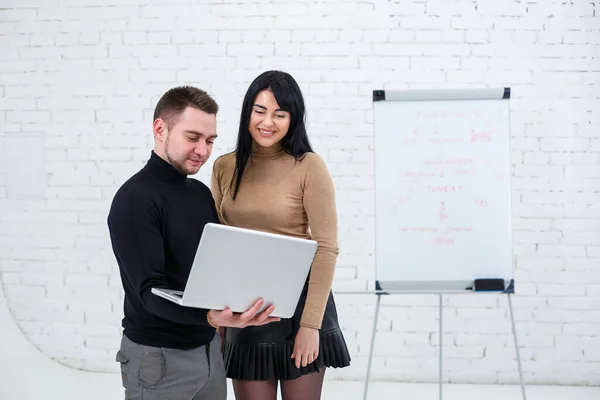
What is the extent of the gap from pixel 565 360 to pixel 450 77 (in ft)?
5.29

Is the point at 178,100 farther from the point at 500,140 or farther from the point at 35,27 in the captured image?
the point at 35,27

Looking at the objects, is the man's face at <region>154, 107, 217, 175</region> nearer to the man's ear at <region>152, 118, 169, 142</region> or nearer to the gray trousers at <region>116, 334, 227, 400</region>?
the man's ear at <region>152, 118, 169, 142</region>

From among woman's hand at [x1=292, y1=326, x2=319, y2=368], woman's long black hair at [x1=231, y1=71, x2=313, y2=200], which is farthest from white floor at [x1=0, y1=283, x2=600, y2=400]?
woman's long black hair at [x1=231, y1=71, x2=313, y2=200]

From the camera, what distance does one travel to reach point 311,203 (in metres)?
1.66

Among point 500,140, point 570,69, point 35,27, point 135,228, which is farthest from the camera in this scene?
point 35,27

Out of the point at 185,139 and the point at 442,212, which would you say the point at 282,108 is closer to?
the point at 185,139

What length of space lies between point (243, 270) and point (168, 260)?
0.23 metres

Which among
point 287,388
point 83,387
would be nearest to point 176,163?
point 287,388

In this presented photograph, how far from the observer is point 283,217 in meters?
1.67

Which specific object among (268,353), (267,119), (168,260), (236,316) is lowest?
(268,353)

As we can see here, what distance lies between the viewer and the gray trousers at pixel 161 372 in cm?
140

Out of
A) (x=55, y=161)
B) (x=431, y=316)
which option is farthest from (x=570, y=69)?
(x=55, y=161)

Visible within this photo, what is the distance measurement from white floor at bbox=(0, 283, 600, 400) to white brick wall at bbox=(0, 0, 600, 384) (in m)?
0.08

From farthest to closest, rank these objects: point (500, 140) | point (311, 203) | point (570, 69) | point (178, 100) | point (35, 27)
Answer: point (35, 27), point (570, 69), point (500, 140), point (311, 203), point (178, 100)
